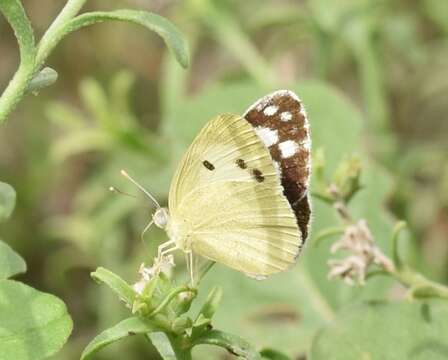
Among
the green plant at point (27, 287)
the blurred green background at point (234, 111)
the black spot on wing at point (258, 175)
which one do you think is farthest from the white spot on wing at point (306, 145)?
the blurred green background at point (234, 111)

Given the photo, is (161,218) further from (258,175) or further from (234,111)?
(234,111)

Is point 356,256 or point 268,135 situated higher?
point 268,135

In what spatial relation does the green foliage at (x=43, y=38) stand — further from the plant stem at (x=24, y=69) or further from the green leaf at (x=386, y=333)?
the green leaf at (x=386, y=333)

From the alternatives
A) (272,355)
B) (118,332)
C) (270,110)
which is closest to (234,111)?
(270,110)

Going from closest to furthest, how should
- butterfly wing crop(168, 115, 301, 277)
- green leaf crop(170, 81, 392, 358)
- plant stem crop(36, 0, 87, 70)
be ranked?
plant stem crop(36, 0, 87, 70) < butterfly wing crop(168, 115, 301, 277) < green leaf crop(170, 81, 392, 358)

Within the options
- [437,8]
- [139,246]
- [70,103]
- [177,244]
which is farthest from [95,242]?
[177,244]

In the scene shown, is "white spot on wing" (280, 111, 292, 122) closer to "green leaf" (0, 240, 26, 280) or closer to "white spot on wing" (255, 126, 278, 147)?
"white spot on wing" (255, 126, 278, 147)

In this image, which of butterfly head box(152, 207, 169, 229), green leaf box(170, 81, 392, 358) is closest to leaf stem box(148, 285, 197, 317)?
butterfly head box(152, 207, 169, 229)
